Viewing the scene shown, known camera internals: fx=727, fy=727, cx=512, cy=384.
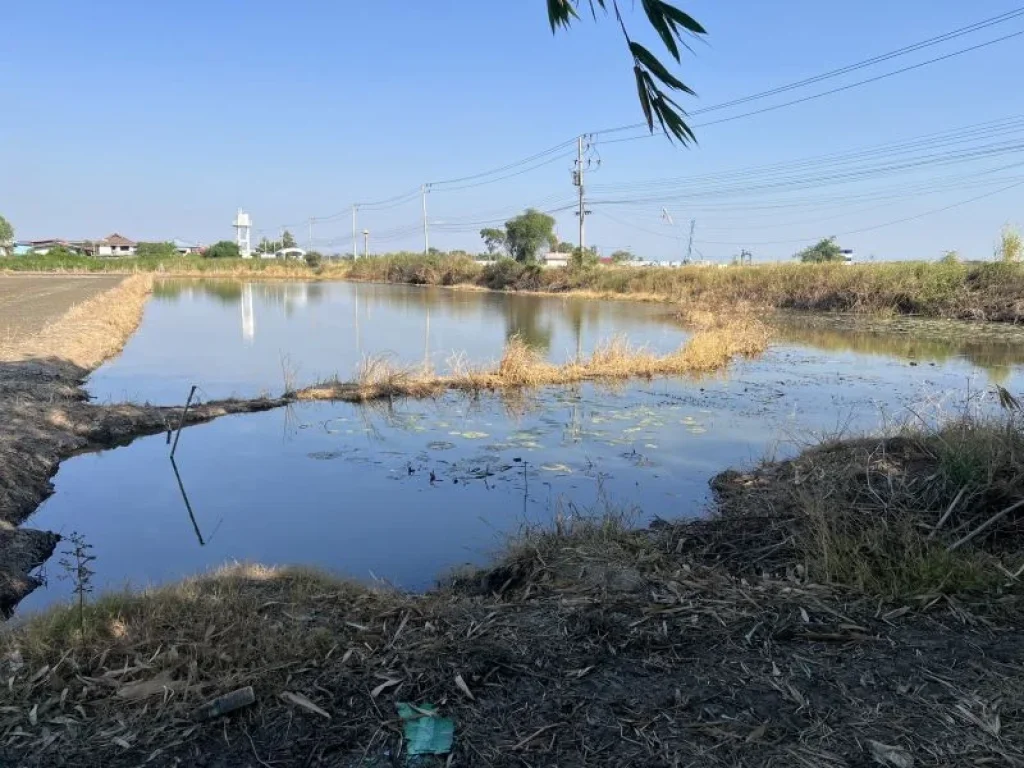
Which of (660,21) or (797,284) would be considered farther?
(797,284)

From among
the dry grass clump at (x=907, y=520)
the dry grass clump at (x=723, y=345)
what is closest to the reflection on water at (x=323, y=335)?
the dry grass clump at (x=723, y=345)

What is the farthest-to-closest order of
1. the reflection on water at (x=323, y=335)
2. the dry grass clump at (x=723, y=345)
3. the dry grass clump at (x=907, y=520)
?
1. the dry grass clump at (x=723, y=345)
2. the reflection on water at (x=323, y=335)
3. the dry grass clump at (x=907, y=520)

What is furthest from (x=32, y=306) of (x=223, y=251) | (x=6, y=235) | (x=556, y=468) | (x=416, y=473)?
(x=6, y=235)

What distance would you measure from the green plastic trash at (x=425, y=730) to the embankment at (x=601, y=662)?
0.02 meters

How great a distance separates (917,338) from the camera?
2333 centimetres

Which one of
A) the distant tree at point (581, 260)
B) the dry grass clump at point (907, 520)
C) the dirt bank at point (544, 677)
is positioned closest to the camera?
the dirt bank at point (544, 677)

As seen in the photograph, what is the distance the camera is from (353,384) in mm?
13930

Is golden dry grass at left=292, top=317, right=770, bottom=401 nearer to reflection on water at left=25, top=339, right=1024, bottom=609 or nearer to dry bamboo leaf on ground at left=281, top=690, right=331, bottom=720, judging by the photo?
reflection on water at left=25, top=339, right=1024, bottom=609

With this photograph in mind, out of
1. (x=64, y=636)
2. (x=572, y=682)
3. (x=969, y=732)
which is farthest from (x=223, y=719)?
(x=969, y=732)

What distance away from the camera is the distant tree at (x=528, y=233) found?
2825 inches

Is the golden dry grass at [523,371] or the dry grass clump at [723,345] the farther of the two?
the dry grass clump at [723,345]

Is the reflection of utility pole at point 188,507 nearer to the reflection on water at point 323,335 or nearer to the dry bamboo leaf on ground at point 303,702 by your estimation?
the dry bamboo leaf on ground at point 303,702

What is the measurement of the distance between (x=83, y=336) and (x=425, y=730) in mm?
19773

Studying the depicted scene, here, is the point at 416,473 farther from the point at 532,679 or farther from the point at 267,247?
the point at 267,247
